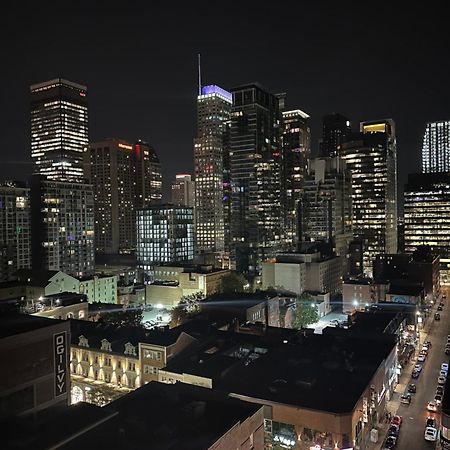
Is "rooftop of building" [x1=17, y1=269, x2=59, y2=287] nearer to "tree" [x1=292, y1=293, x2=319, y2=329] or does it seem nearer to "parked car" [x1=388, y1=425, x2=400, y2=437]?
"tree" [x1=292, y1=293, x2=319, y2=329]

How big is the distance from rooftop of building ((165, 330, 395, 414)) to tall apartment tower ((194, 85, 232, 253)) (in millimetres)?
114500

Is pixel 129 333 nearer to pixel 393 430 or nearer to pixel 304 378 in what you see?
pixel 304 378

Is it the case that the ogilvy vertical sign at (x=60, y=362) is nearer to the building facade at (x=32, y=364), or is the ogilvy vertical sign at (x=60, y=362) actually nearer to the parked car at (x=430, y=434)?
the building facade at (x=32, y=364)

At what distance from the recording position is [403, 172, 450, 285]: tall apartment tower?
11725cm

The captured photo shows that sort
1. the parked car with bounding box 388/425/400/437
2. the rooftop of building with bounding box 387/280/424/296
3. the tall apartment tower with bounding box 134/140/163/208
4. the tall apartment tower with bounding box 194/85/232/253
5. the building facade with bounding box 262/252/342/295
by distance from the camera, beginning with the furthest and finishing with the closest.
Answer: the tall apartment tower with bounding box 134/140/163/208 → the tall apartment tower with bounding box 194/85/232/253 → the building facade with bounding box 262/252/342/295 → the rooftop of building with bounding box 387/280/424/296 → the parked car with bounding box 388/425/400/437

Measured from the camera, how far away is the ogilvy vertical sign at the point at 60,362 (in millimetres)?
25375

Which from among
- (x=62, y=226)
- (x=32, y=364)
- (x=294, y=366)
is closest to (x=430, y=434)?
(x=294, y=366)

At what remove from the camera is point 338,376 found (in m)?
31.8

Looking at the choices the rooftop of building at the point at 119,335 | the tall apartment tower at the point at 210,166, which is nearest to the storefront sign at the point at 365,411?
the rooftop of building at the point at 119,335

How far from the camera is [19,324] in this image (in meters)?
25.2

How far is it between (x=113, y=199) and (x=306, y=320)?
122 metres

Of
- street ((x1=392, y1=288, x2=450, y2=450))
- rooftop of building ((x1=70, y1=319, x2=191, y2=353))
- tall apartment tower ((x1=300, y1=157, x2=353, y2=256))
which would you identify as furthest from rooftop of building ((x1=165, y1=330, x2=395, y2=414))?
tall apartment tower ((x1=300, y1=157, x2=353, y2=256))

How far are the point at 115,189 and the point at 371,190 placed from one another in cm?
9455

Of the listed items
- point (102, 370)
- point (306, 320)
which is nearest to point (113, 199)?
point (306, 320)
